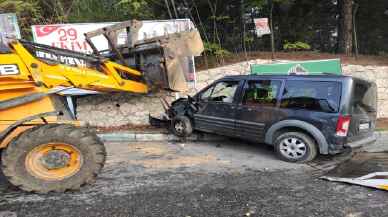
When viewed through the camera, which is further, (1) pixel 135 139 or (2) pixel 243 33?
(2) pixel 243 33

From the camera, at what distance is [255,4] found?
504 inches

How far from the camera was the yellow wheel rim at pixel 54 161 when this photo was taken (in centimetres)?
521

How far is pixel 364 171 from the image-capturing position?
19.9 feet

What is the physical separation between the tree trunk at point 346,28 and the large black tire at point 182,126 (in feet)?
23.3

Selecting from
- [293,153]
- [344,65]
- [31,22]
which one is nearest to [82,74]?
[293,153]

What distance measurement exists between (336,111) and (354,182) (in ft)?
5.00

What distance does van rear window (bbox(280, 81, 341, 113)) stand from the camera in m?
6.67

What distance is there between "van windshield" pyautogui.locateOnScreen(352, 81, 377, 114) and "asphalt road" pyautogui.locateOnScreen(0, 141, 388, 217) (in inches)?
42.2

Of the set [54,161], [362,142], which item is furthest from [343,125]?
[54,161]

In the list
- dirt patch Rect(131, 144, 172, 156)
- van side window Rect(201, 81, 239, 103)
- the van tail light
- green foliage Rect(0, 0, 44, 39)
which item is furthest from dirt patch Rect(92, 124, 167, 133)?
green foliage Rect(0, 0, 44, 39)

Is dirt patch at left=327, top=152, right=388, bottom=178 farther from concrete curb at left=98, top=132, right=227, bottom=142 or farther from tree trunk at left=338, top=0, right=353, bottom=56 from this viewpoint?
tree trunk at left=338, top=0, right=353, bottom=56

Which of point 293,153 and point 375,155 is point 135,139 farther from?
point 375,155

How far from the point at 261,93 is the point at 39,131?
437 cm

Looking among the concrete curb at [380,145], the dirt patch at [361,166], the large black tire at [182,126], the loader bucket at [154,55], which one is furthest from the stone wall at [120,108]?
the dirt patch at [361,166]
